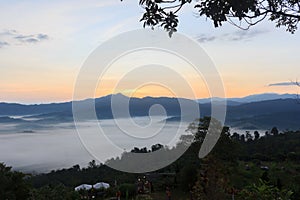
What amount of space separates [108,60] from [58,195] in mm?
3062

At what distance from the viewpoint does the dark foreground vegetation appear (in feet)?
28.4

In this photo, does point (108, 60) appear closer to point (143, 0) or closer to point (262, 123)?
point (143, 0)

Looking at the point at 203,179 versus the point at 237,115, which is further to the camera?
the point at 237,115

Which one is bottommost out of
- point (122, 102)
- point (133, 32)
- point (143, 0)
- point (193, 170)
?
point (193, 170)

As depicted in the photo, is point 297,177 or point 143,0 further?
point 297,177

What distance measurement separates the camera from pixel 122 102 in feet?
29.8

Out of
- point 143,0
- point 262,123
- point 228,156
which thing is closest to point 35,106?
point 262,123

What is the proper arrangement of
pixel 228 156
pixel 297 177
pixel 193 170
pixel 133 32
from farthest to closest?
pixel 297 177 → pixel 228 156 → pixel 193 170 → pixel 133 32

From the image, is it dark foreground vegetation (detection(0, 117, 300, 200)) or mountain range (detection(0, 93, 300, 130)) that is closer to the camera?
dark foreground vegetation (detection(0, 117, 300, 200))

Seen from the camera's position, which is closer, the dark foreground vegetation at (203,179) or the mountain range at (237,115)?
the dark foreground vegetation at (203,179)

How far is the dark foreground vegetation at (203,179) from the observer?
866cm

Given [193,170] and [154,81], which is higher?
[154,81]

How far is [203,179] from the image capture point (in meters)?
9.45

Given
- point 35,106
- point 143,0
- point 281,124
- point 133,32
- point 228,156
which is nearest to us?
point 143,0
